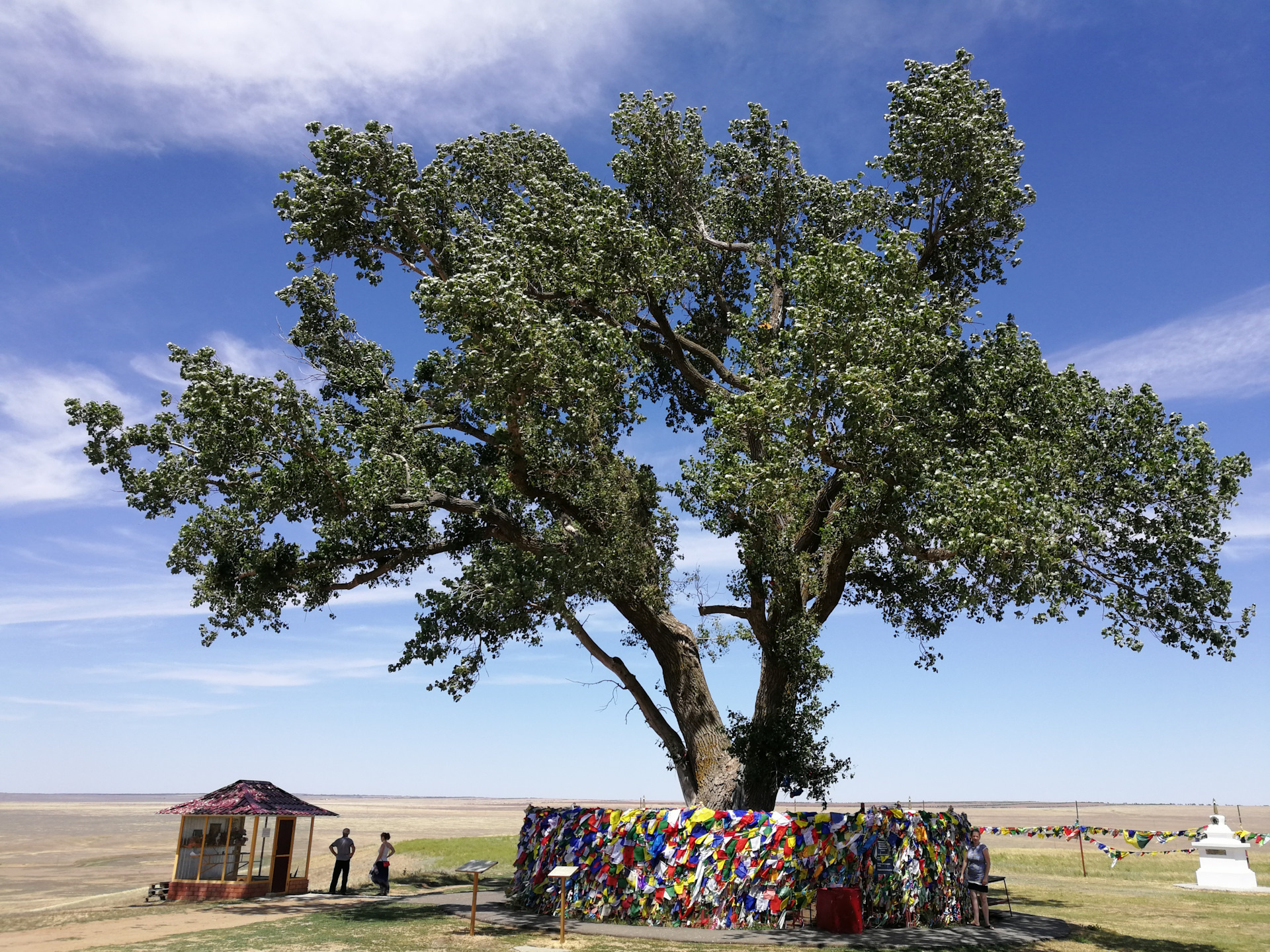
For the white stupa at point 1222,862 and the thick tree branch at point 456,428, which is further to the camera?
the white stupa at point 1222,862

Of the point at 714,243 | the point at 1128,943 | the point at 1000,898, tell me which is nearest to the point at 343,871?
the point at 1000,898

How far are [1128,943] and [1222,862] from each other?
15095 mm

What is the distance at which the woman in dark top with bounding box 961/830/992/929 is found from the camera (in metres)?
18.6

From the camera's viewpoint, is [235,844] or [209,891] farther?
[235,844]

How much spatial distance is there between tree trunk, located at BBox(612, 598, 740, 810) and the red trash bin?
3858 millimetres

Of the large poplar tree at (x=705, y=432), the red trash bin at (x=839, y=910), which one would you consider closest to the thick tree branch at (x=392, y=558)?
the large poplar tree at (x=705, y=432)

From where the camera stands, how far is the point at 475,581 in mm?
22562

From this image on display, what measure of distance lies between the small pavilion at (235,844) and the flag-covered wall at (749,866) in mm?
8285

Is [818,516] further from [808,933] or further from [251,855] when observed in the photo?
[251,855]

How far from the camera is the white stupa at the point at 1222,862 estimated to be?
90.5 ft

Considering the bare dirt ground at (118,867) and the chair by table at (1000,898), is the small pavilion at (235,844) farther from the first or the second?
the chair by table at (1000,898)

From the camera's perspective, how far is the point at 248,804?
2281 centimetres

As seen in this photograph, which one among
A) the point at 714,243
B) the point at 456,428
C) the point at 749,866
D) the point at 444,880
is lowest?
the point at 444,880

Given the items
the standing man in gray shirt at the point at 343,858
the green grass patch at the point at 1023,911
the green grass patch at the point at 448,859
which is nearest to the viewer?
the green grass patch at the point at 1023,911
